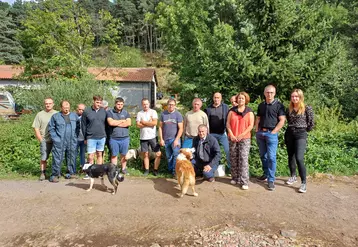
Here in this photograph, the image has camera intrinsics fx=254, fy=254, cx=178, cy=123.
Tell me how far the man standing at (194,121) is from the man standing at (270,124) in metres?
1.11

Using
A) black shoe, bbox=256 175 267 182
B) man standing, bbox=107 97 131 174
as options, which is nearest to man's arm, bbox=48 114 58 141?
man standing, bbox=107 97 131 174

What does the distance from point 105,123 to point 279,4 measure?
6.46 metres

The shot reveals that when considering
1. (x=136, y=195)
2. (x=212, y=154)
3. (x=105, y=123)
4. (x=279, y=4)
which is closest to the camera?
(x=136, y=195)

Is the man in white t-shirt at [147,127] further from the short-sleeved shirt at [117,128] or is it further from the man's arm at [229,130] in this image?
the man's arm at [229,130]

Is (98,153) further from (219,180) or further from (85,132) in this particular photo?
(219,180)

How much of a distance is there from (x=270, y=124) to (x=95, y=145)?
3.54m

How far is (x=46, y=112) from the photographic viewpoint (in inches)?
216

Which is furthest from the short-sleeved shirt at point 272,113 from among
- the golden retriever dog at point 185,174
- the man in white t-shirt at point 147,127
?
the man in white t-shirt at point 147,127

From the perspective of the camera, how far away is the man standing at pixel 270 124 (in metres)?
4.64

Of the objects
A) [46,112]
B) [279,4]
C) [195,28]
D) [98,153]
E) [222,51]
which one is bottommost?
[98,153]

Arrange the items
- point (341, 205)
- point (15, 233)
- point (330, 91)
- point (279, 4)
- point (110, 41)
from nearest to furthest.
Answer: point (15, 233)
point (341, 205)
point (279, 4)
point (330, 91)
point (110, 41)

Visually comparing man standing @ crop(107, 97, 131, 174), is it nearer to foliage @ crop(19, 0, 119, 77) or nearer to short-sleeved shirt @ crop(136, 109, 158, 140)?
short-sleeved shirt @ crop(136, 109, 158, 140)

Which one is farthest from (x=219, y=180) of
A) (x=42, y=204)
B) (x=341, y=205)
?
(x=42, y=204)

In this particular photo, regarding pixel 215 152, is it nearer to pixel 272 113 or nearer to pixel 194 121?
pixel 194 121
